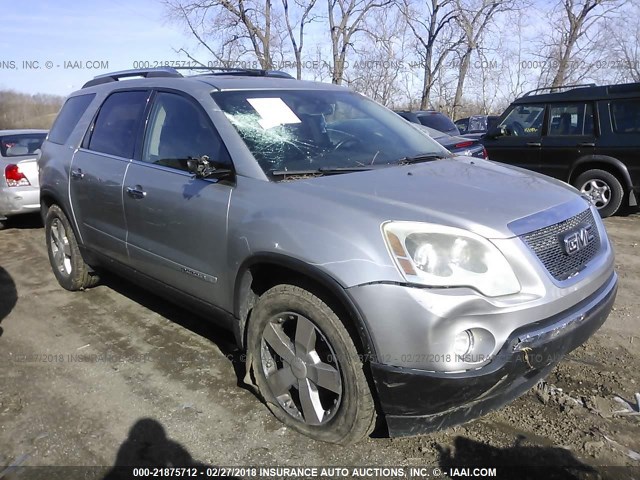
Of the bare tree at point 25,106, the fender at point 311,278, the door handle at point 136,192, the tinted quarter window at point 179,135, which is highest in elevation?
the bare tree at point 25,106

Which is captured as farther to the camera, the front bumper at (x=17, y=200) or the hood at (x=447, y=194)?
the front bumper at (x=17, y=200)

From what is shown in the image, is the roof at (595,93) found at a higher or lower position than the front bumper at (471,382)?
higher

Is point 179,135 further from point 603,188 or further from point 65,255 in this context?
point 603,188

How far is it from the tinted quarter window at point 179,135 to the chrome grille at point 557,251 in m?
1.69

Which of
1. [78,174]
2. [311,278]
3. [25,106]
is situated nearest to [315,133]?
[311,278]

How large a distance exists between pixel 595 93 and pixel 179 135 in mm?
6742

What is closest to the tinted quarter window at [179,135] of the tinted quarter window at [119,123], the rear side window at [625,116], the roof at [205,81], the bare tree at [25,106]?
the roof at [205,81]

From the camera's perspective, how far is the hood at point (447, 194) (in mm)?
2432

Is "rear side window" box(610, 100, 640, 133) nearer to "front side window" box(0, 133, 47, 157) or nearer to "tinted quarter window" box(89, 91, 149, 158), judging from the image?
"tinted quarter window" box(89, 91, 149, 158)

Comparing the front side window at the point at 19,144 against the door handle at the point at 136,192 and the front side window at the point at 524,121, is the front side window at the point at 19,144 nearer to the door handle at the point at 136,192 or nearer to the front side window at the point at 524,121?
the door handle at the point at 136,192

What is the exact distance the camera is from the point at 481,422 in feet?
9.61

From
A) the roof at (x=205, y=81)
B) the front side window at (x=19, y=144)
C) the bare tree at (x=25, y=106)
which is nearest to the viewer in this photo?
the roof at (x=205, y=81)

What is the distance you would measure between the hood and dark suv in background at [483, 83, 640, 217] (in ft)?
17.4

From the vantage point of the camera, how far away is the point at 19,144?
845 centimetres
